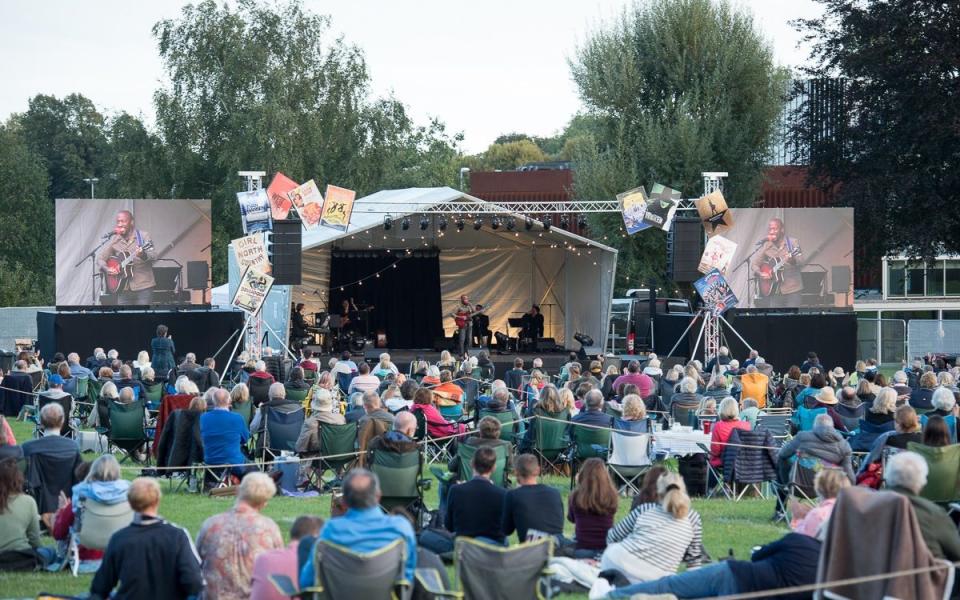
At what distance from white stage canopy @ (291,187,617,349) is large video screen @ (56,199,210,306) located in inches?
115

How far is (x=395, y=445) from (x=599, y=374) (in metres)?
7.35

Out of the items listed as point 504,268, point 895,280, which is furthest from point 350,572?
point 895,280

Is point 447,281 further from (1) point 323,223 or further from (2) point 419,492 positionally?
(2) point 419,492

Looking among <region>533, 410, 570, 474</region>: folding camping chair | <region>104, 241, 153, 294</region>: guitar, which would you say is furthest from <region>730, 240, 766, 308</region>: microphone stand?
<region>533, 410, 570, 474</region>: folding camping chair

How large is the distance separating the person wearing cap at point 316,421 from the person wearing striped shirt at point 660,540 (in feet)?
13.7

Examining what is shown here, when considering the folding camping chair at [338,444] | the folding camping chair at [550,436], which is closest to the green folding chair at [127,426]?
the folding camping chair at [338,444]

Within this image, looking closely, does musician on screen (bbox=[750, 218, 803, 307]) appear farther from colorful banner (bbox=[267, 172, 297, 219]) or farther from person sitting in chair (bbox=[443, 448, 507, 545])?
person sitting in chair (bbox=[443, 448, 507, 545])

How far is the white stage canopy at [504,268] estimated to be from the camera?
25.4m

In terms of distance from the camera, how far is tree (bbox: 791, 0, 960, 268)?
27.9 metres

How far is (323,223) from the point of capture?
65.1ft

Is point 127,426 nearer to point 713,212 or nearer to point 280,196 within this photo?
point 280,196

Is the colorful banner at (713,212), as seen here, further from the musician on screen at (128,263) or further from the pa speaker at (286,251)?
the musician on screen at (128,263)

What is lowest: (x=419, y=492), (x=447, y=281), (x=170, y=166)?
(x=419, y=492)

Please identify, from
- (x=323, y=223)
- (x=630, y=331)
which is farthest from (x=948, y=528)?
(x=630, y=331)
